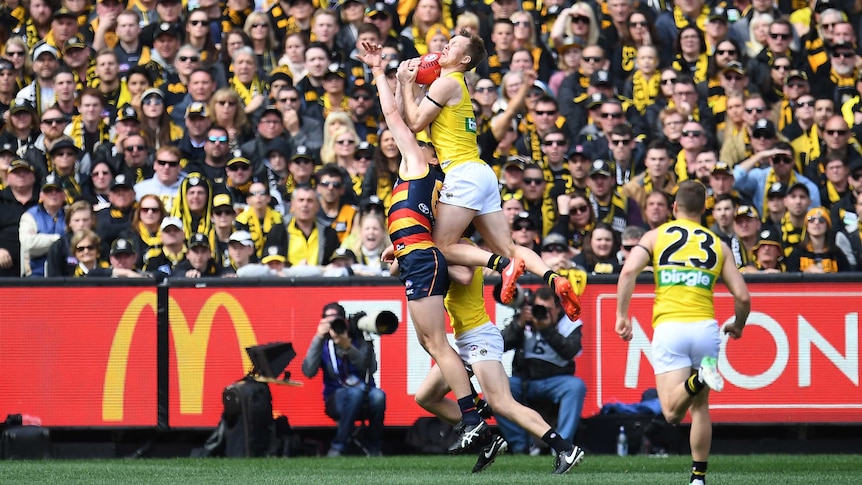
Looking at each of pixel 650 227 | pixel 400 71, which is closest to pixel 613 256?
pixel 650 227

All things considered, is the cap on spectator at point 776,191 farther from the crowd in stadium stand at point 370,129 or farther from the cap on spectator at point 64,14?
the cap on spectator at point 64,14

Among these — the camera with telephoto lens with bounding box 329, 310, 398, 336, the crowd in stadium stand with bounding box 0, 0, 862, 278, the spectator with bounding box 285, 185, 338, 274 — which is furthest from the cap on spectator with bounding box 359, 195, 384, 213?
the camera with telephoto lens with bounding box 329, 310, 398, 336

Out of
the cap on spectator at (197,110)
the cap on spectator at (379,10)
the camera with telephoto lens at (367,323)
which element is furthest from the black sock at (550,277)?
the cap on spectator at (379,10)

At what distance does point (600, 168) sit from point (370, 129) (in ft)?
9.02

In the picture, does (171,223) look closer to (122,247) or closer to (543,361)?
(122,247)

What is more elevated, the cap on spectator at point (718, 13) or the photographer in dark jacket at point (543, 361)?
the cap on spectator at point (718, 13)

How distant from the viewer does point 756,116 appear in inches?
644

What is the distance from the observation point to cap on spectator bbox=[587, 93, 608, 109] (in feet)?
55.0

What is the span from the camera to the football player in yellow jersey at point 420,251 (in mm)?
10234

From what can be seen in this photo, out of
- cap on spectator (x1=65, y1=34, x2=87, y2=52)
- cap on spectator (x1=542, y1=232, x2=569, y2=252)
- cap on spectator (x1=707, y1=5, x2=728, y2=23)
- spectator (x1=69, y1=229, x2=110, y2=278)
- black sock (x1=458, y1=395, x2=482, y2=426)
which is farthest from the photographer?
cap on spectator (x1=707, y1=5, x2=728, y2=23)

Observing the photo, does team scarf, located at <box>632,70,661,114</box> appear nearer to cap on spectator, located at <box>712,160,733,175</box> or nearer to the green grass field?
cap on spectator, located at <box>712,160,733,175</box>

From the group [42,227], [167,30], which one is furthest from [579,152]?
[42,227]

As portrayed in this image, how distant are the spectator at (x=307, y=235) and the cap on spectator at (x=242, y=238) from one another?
50cm

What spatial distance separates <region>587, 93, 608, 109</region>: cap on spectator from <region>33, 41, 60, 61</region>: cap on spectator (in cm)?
594
